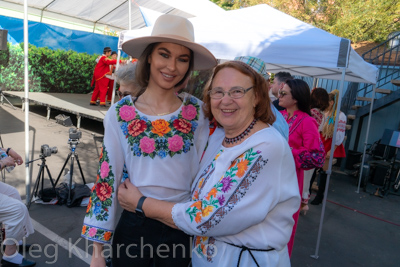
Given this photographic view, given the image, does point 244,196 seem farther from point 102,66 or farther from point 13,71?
point 13,71

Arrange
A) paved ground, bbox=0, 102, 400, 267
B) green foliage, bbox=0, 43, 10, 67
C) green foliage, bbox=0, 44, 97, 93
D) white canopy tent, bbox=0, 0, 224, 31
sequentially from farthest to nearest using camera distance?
1. white canopy tent, bbox=0, 0, 224, 31
2. green foliage, bbox=0, 44, 97, 93
3. green foliage, bbox=0, 43, 10, 67
4. paved ground, bbox=0, 102, 400, 267

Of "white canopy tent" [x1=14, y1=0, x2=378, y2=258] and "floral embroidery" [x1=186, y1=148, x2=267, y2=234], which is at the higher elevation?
"white canopy tent" [x1=14, y1=0, x2=378, y2=258]

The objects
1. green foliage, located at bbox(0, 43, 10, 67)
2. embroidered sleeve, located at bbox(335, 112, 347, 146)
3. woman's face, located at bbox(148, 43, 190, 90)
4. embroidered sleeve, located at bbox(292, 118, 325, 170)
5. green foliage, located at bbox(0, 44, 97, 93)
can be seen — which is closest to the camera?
woman's face, located at bbox(148, 43, 190, 90)

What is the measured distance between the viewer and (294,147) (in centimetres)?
293

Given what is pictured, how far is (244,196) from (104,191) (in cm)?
69

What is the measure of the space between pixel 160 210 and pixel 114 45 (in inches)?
601

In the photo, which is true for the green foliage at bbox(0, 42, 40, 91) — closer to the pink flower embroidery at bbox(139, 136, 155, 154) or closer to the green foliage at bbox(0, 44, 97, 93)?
the green foliage at bbox(0, 44, 97, 93)

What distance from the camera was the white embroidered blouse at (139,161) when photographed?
1.44 m

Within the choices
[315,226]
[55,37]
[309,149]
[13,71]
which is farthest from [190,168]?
[55,37]

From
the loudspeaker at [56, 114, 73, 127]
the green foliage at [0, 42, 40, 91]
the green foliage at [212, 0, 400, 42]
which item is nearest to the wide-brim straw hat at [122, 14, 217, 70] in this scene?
the loudspeaker at [56, 114, 73, 127]

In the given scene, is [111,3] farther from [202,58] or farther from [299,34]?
[202,58]

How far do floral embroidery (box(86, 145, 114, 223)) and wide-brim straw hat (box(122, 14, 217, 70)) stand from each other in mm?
576

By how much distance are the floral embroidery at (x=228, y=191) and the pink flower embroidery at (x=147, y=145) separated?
0.38m

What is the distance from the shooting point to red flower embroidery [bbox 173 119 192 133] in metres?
1.52
